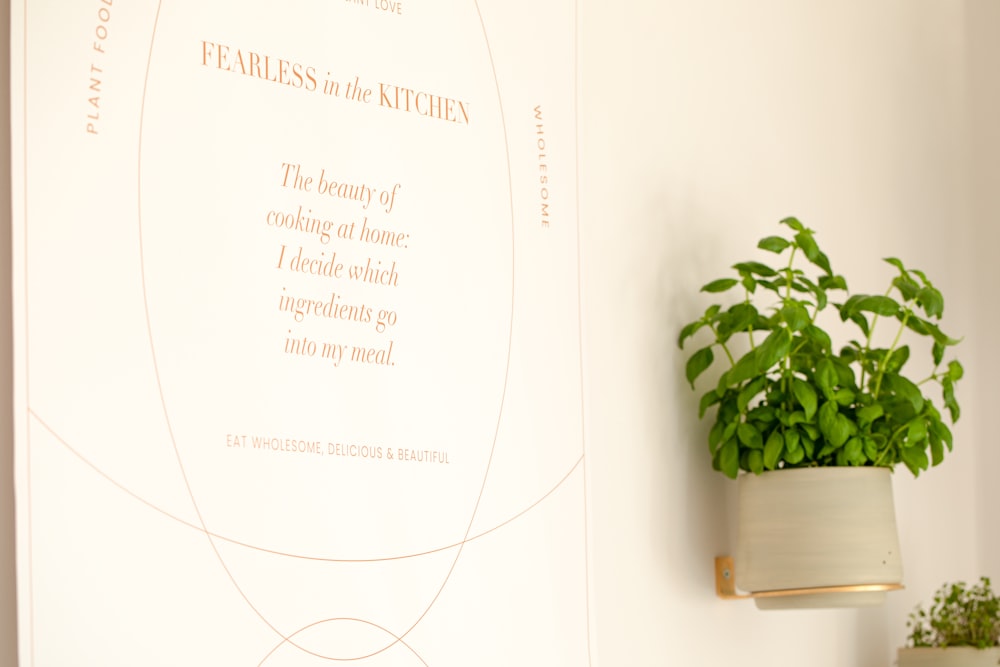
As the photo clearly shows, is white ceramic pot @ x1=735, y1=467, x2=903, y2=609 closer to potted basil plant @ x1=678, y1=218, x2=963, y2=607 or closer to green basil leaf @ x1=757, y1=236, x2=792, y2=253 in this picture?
potted basil plant @ x1=678, y1=218, x2=963, y2=607

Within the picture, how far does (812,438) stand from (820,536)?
5.3 inches

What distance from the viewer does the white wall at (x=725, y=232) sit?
68.5 inches

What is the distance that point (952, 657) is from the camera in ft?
6.53

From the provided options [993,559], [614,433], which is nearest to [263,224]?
[614,433]

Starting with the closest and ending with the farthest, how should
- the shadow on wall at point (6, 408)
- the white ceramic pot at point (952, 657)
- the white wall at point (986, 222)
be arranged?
1. the shadow on wall at point (6, 408)
2. the white ceramic pot at point (952, 657)
3. the white wall at point (986, 222)

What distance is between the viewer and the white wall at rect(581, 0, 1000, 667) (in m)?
1.75

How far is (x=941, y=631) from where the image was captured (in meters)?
2.06

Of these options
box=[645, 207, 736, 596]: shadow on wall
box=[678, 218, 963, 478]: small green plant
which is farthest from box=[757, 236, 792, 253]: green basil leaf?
box=[645, 207, 736, 596]: shadow on wall

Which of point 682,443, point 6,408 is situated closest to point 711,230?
point 682,443

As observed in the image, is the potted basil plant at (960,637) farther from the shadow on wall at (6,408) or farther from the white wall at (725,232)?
the shadow on wall at (6,408)

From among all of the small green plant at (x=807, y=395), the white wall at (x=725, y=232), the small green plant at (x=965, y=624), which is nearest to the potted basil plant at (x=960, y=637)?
the small green plant at (x=965, y=624)

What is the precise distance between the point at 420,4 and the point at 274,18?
0.21 meters

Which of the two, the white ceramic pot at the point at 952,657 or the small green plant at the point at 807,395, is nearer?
the small green plant at the point at 807,395

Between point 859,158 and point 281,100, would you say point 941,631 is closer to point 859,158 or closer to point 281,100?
point 859,158
